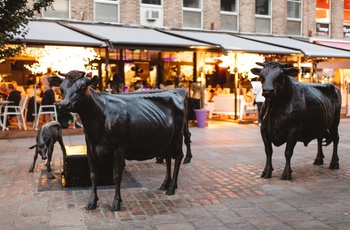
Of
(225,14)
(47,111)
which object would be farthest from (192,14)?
(47,111)

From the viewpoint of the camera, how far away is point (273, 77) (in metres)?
7.53

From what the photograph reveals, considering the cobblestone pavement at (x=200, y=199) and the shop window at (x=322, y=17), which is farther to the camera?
the shop window at (x=322, y=17)

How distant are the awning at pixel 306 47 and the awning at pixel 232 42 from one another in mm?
676

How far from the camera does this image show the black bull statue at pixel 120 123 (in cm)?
570

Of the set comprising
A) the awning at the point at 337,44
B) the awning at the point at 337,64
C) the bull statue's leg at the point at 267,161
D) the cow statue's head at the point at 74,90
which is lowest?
the bull statue's leg at the point at 267,161

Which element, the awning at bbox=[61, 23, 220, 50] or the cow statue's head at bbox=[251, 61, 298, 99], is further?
the awning at bbox=[61, 23, 220, 50]

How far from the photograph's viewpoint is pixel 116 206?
602 cm

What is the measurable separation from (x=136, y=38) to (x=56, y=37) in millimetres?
3013

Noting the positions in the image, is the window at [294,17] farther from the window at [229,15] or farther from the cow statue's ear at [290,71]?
the cow statue's ear at [290,71]

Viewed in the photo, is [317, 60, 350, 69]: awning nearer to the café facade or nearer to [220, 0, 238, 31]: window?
the café facade

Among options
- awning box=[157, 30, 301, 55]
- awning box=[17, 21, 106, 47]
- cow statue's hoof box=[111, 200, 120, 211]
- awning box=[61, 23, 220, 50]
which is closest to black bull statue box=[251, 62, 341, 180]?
cow statue's hoof box=[111, 200, 120, 211]

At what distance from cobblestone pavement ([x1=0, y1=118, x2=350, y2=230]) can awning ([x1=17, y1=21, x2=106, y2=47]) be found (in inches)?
196

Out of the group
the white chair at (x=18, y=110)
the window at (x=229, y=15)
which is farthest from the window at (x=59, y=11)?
the window at (x=229, y=15)

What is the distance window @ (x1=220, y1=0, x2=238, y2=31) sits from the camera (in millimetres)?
21797
